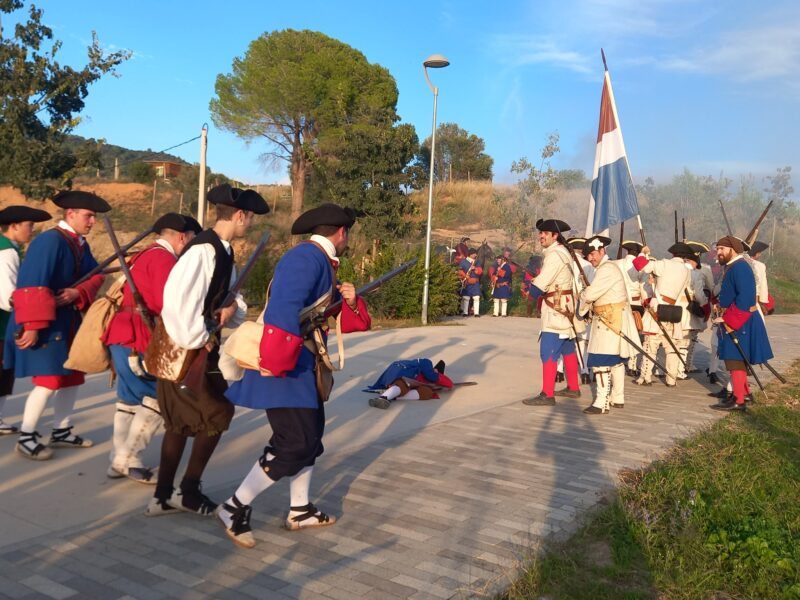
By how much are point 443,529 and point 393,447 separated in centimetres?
185

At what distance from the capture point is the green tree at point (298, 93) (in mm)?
35812

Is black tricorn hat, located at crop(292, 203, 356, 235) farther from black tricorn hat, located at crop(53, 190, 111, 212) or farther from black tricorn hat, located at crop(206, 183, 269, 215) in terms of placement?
black tricorn hat, located at crop(53, 190, 111, 212)

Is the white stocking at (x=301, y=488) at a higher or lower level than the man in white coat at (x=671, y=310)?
lower

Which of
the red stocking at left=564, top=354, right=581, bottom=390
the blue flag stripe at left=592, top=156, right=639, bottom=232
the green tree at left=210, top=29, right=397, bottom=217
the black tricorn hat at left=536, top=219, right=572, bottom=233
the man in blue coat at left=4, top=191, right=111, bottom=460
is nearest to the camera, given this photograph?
the man in blue coat at left=4, top=191, right=111, bottom=460

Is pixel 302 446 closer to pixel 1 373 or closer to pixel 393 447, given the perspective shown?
pixel 393 447

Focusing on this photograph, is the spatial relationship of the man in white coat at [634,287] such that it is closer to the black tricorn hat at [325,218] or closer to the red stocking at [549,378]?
the red stocking at [549,378]

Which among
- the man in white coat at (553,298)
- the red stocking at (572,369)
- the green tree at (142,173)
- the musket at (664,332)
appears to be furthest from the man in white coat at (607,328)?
the green tree at (142,173)

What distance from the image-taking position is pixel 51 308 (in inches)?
198

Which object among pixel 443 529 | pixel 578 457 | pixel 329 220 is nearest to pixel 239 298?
pixel 329 220

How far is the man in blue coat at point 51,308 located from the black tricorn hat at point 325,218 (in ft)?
5.32

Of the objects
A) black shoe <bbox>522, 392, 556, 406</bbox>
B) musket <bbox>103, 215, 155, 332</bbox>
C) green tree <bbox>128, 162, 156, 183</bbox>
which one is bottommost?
black shoe <bbox>522, 392, 556, 406</bbox>

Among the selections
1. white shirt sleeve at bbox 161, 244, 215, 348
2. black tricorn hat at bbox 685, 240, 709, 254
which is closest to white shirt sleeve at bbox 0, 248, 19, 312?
white shirt sleeve at bbox 161, 244, 215, 348

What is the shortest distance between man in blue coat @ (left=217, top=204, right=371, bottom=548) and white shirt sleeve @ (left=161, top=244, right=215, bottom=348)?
360mm

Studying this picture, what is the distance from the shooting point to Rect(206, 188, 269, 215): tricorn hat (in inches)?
160
